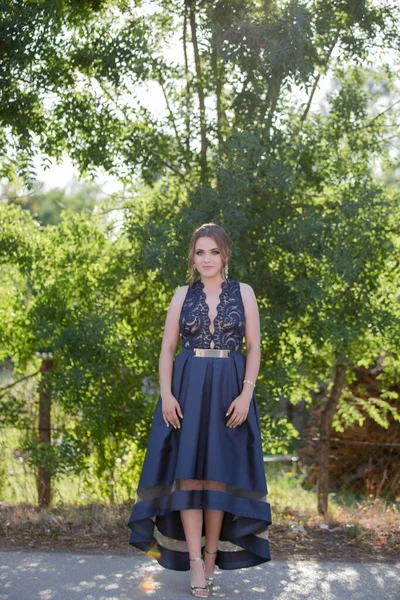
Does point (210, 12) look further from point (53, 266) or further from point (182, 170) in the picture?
point (53, 266)

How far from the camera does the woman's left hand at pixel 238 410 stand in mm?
4137

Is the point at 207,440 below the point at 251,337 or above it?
below

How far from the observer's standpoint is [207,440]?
4.16 metres

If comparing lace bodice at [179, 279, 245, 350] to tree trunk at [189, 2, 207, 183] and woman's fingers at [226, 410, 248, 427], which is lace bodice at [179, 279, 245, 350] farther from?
tree trunk at [189, 2, 207, 183]

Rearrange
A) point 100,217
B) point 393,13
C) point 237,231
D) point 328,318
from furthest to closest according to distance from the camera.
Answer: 1. point 100,217
2. point 393,13
3. point 328,318
4. point 237,231

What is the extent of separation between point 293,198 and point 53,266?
208 cm

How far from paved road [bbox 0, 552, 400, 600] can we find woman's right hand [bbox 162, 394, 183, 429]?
0.80 m

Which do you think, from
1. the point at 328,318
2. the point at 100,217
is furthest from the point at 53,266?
the point at 328,318

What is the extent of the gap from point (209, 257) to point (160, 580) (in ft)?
5.44

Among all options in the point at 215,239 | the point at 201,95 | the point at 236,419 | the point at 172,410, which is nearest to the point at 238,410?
the point at 236,419

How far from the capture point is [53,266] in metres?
7.41

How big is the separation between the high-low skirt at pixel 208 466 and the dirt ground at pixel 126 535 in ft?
3.28

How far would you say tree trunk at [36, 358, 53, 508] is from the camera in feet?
25.1

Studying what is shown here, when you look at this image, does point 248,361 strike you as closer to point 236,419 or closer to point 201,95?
point 236,419
